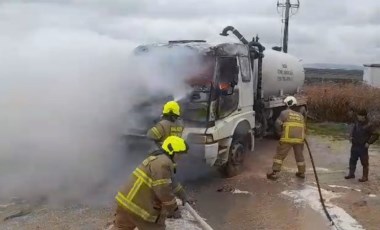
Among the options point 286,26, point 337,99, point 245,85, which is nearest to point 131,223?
point 245,85

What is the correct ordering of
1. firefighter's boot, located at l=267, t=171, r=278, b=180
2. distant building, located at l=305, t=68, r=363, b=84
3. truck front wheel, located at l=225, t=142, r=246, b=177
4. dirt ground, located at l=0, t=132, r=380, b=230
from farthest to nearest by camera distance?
distant building, located at l=305, t=68, r=363, b=84
firefighter's boot, located at l=267, t=171, r=278, b=180
truck front wheel, located at l=225, t=142, r=246, b=177
dirt ground, located at l=0, t=132, r=380, b=230

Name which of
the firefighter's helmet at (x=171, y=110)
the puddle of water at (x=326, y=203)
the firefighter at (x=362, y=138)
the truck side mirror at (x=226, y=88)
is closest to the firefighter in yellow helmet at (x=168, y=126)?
the firefighter's helmet at (x=171, y=110)

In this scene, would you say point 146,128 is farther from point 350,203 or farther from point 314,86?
point 314,86

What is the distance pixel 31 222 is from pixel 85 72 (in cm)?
288

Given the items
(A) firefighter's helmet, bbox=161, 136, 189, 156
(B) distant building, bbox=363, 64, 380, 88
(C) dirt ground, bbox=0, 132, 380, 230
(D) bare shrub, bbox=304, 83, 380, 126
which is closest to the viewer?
(A) firefighter's helmet, bbox=161, 136, 189, 156

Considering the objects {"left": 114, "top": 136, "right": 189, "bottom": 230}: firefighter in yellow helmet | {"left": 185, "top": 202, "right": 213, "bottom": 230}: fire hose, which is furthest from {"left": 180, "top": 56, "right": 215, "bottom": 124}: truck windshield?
{"left": 114, "top": 136, "right": 189, "bottom": 230}: firefighter in yellow helmet

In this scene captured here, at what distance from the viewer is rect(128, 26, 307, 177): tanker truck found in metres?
8.74

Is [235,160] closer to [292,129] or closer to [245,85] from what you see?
[292,129]

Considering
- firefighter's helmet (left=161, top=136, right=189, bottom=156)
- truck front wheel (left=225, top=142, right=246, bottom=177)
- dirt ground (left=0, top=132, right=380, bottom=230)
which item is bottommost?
dirt ground (left=0, top=132, right=380, bottom=230)

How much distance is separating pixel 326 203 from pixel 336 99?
13.1 metres

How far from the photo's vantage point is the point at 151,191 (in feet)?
15.9

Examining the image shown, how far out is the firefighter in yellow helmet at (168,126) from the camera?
752cm

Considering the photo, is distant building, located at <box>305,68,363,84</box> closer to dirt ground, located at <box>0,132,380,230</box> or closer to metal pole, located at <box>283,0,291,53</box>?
metal pole, located at <box>283,0,291,53</box>

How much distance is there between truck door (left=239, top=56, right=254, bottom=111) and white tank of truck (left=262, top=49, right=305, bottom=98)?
60.3 inches
